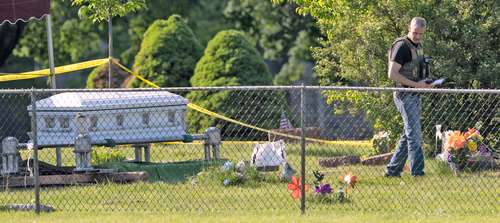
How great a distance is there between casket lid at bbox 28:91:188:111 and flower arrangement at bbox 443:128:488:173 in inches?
123

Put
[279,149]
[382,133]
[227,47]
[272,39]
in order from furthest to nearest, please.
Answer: [272,39]
[227,47]
[382,133]
[279,149]

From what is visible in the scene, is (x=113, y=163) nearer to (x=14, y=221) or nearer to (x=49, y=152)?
(x=49, y=152)

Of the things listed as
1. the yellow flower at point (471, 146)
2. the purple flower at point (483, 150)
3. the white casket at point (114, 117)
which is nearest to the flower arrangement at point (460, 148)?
the yellow flower at point (471, 146)

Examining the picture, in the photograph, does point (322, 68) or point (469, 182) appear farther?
point (322, 68)

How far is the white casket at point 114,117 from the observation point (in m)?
13.5

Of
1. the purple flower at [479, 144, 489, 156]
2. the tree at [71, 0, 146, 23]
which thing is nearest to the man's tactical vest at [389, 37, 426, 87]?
the purple flower at [479, 144, 489, 156]

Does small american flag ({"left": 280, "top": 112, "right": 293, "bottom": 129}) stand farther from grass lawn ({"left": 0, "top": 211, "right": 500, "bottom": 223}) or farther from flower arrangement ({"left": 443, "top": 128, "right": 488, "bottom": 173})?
grass lawn ({"left": 0, "top": 211, "right": 500, "bottom": 223})

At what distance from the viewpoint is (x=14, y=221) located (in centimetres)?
1022

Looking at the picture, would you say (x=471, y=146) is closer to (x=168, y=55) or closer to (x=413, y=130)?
(x=413, y=130)

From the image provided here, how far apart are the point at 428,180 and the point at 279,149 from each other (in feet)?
5.59

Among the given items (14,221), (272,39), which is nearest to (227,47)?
(14,221)

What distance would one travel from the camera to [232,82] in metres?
19.6

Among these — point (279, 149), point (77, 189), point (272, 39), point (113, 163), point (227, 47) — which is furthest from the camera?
point (272, 39)

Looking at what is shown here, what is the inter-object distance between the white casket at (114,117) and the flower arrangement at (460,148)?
3.10 m
